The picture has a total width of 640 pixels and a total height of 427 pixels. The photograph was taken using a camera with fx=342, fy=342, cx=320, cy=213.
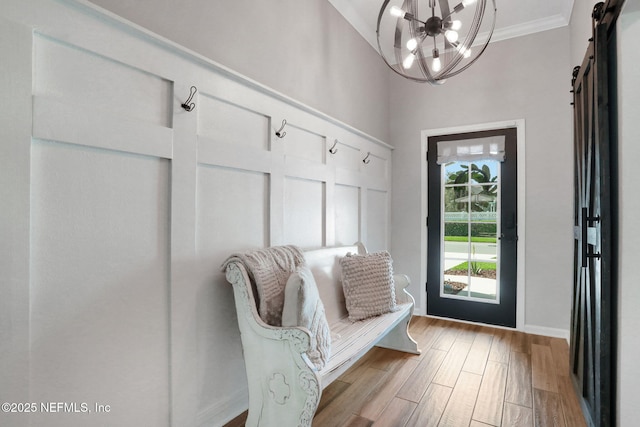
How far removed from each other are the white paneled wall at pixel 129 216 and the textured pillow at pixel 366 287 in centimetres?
63

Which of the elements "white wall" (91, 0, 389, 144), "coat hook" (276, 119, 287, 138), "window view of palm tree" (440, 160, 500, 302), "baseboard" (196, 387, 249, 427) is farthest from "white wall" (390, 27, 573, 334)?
"baseboard" (196, 387, 249, 427)

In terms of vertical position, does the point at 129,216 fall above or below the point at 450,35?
below

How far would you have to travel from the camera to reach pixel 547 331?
10.5 ft

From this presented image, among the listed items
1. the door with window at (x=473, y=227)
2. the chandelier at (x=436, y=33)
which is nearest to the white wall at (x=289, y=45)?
the chandelier at (x=436, y=33)

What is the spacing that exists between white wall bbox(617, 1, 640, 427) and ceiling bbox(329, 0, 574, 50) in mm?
1927

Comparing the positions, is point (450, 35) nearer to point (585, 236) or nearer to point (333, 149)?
point (333, 149)

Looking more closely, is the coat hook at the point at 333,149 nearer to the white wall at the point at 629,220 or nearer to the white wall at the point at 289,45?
the white wall at the point at 289,45

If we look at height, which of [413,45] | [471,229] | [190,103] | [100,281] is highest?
[413,45]

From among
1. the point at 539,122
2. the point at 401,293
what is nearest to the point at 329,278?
the point at 401,293

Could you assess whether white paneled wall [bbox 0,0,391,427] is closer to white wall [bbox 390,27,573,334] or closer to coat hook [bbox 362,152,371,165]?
coat hook [bbox 362,152,371,165]

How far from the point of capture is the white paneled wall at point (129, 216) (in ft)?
3.75

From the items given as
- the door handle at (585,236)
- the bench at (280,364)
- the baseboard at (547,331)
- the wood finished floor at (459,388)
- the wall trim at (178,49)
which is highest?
the wall trim at (178,49)

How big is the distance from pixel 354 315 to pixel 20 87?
2.02 m

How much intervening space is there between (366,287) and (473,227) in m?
1.74
